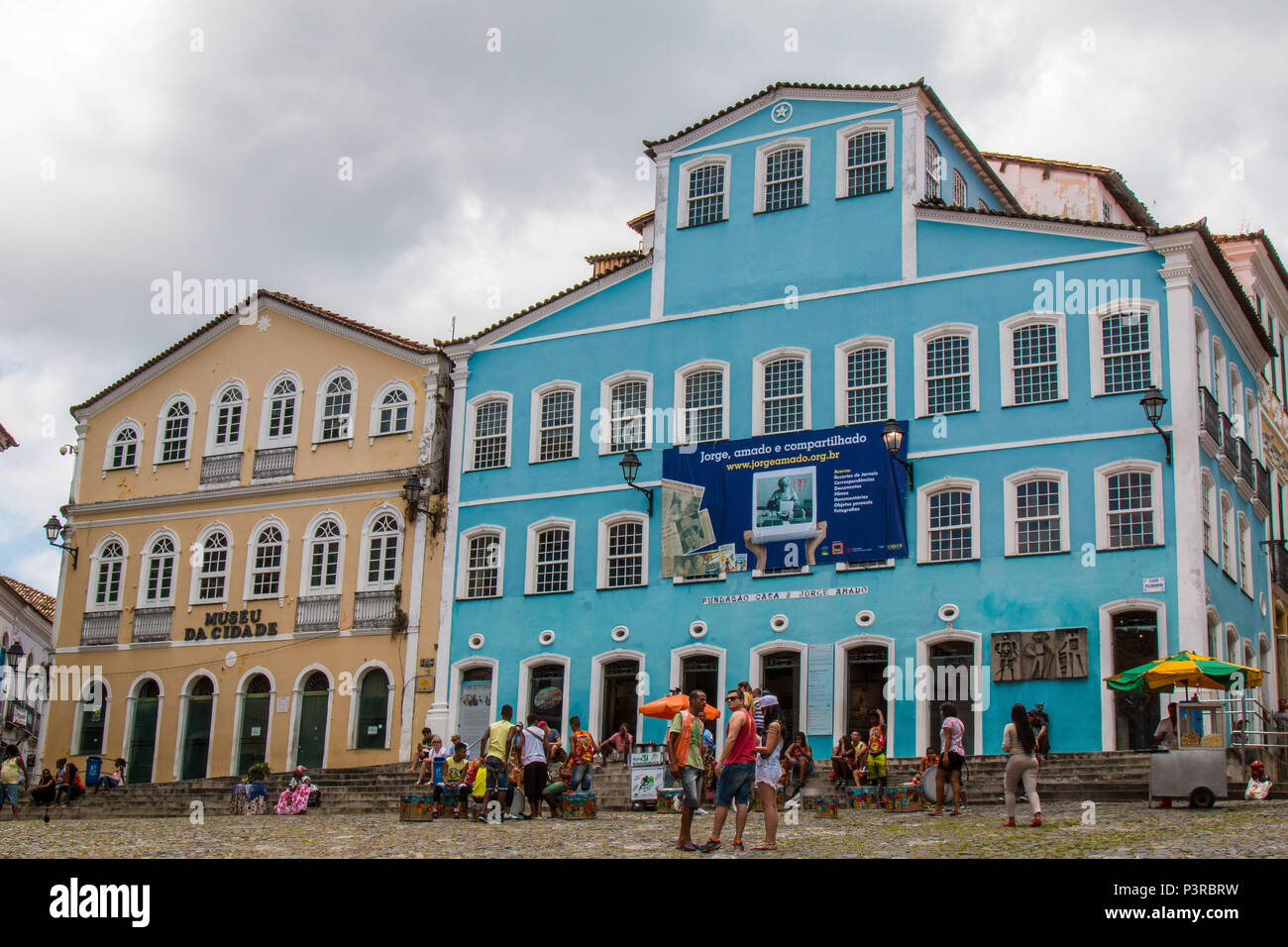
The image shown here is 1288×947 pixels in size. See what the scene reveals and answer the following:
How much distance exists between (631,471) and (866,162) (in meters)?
8.40

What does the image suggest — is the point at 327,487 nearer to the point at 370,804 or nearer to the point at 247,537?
the point at 247,537

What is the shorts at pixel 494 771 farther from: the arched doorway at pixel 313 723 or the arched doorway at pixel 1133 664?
the arched doorway at pixel 313 723

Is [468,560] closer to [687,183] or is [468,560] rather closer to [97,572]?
[687,183]

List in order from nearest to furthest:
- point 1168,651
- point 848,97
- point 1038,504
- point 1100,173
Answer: point 1168,651, point 1038,504, point 848,97, point 1100,173

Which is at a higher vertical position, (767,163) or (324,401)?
(767,163)

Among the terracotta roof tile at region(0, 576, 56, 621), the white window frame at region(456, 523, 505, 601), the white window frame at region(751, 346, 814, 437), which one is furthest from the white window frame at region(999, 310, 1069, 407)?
the terracotta roof tile at region(0, 576, 56, 621)

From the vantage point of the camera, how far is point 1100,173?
38812 millimetres

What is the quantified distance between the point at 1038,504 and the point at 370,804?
13910 mm

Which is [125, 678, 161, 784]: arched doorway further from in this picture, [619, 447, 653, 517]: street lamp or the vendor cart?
the vendor cart

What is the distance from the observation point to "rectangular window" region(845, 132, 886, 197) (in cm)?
3194

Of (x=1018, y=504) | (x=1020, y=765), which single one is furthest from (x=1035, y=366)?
(x=1020, y=765)

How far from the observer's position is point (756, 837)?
17.0 m
